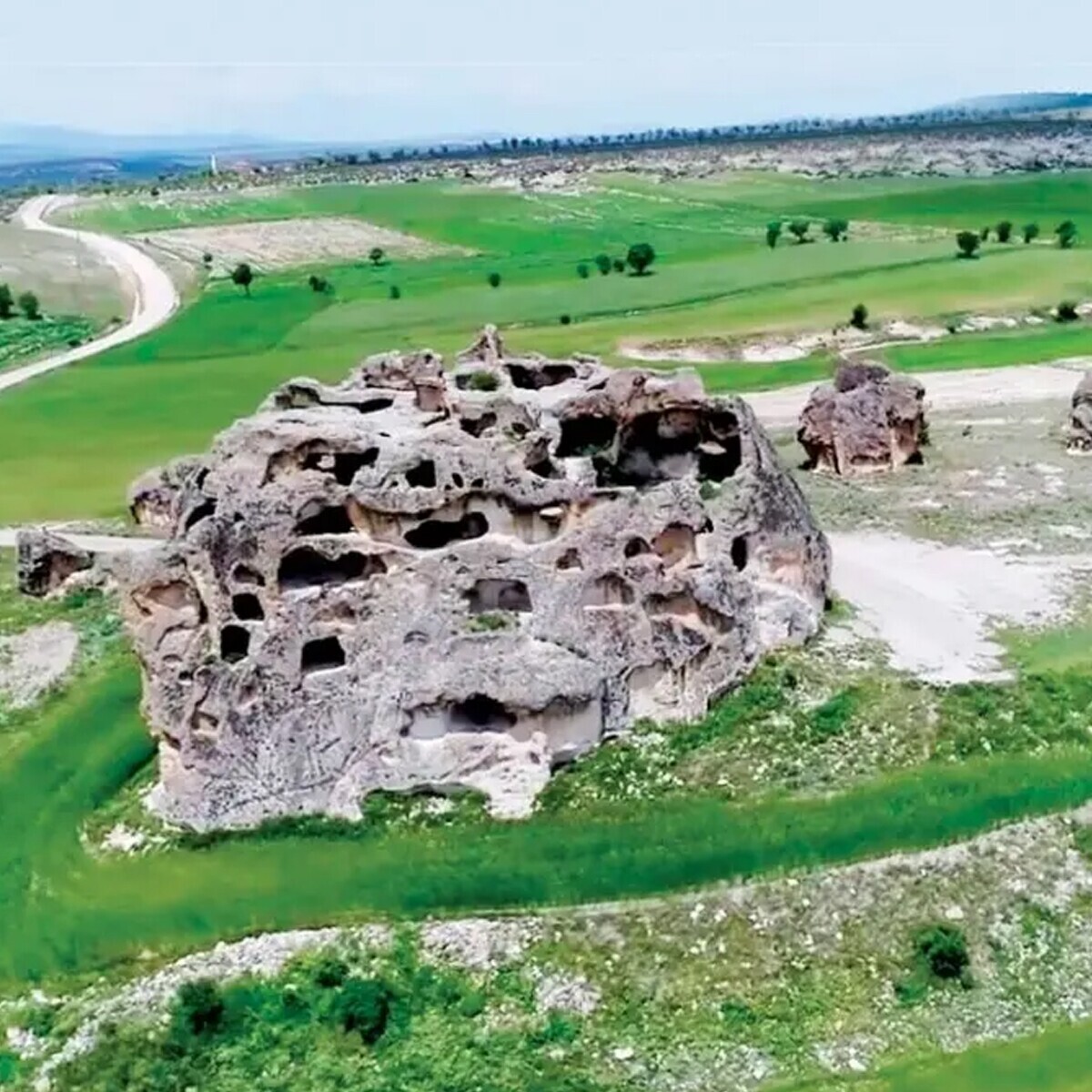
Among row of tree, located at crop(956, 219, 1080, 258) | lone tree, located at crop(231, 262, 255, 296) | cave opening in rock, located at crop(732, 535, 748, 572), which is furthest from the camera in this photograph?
lone tree, located at crop(231, 262, 255, 296)

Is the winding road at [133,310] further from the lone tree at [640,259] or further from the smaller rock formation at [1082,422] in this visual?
the smaller rock formation at [1082,422]

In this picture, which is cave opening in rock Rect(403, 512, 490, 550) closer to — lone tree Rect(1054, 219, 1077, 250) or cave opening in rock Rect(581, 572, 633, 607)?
cave opening in rock Rect(581, 572, 633, 607)

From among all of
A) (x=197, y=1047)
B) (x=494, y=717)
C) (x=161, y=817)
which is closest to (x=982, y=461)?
(x=494, y=717)

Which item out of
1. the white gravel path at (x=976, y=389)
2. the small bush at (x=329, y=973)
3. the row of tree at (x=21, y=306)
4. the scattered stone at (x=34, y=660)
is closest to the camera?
the small bush at (x=329, y=973)

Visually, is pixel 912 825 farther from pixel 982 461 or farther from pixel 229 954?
pixel 982 461

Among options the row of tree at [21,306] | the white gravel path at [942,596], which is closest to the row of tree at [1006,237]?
the row of tree at [21,306]

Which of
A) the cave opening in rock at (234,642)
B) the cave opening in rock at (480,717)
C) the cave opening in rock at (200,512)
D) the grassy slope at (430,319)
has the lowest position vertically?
the grassy slope at (430,319)

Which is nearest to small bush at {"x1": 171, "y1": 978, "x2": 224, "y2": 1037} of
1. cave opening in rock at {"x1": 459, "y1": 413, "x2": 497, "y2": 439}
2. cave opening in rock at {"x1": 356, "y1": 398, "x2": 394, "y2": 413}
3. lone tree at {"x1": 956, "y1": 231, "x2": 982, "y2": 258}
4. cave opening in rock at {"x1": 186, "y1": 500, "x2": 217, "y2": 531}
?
cave opening in rock at {"x1": 186, "y1": 500, "x2": 217, "y2": 531}
